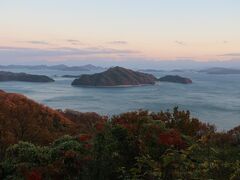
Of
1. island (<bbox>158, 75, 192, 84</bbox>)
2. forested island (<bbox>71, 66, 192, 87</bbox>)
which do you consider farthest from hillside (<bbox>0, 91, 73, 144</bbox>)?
island (<bbox>158, 75, 192, 84</bbox>)

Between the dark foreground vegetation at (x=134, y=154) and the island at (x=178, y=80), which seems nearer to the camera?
the dark foreground vegetation at (x=134, y=154)

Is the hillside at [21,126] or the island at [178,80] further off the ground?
the island at [178,80]

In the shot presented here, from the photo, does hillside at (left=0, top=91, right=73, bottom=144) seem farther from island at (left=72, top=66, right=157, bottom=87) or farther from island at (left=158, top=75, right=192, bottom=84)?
island at (left=158, top=75, right=192, bottom=84)

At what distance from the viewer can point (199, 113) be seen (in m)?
75.8

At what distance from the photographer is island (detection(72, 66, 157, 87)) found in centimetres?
15888

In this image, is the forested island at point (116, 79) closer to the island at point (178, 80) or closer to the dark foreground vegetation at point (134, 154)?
the island at point (178, 80)

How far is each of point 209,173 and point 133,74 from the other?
555ft

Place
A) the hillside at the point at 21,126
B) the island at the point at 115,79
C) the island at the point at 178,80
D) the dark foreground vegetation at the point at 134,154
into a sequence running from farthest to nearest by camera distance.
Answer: the island at the point at 178,80 < the island at the point at 115,79 < the hillside at the point at 21,126 < the dark foreground vegetation at the point at 134,154

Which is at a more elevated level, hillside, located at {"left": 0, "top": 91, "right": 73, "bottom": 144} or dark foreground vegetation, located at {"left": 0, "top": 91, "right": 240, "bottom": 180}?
dark foreground vegetation, located at {"left": 0, "top": 91, "right": 240, "bottom": 180}

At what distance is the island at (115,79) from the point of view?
159 m

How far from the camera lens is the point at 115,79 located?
6462 inches

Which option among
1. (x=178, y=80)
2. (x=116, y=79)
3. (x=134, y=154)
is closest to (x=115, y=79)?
(x=116, y=79)

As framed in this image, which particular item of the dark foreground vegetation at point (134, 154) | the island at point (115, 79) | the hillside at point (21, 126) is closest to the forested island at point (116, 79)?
the island at point (115, 79)

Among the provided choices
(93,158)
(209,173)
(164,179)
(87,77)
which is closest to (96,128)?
(93,158)
